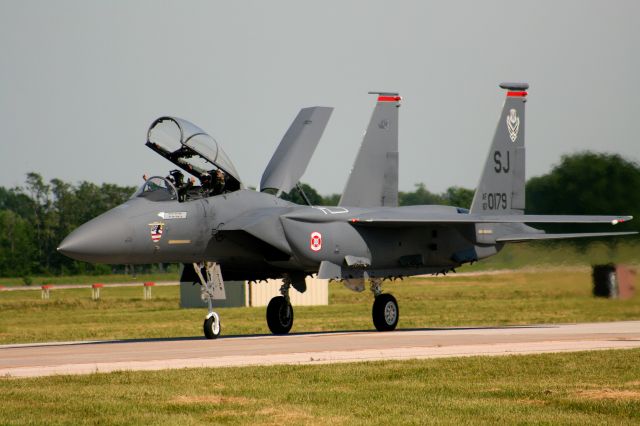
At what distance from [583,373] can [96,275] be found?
225 feet

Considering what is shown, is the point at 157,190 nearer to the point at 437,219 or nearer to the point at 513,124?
the point at 437,219

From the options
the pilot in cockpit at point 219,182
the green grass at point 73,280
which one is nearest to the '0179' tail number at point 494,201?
the pilot in cockpit at point 219,182

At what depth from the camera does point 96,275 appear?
79750 millimetres

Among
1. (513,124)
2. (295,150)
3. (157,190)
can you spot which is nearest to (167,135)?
(157,190)

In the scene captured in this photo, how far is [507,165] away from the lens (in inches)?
1014

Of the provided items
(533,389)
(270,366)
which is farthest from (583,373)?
(270,366)

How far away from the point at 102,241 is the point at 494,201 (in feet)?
34.3

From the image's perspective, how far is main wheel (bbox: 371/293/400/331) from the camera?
22984mm

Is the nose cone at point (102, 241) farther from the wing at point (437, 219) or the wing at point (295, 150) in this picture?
the wing at point (437, 219)

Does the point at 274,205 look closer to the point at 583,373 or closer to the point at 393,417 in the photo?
the point at 583,373

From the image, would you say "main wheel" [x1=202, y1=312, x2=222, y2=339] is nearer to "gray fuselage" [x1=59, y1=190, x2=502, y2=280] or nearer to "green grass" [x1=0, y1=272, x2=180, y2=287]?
"gray fuselage" [x1=59, y1=190, x2=502, y2=280]

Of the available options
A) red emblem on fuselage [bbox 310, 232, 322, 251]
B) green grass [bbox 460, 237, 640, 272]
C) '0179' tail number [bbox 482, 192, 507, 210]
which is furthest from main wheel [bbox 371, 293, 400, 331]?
green grass [bbox 460, 237, 640, 272]

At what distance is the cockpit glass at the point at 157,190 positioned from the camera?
19469 millimetres

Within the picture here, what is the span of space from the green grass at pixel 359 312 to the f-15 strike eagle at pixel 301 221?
2719mm
